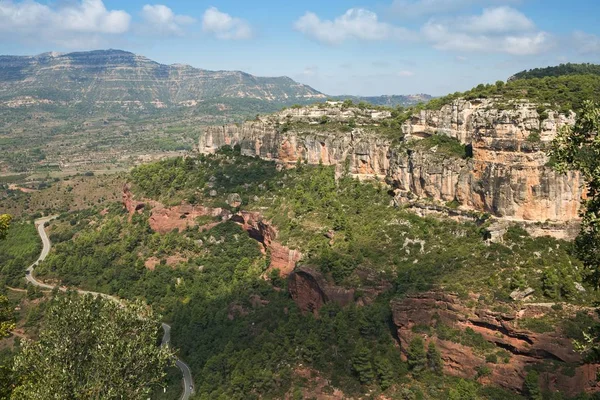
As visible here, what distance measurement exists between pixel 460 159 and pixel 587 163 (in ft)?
124

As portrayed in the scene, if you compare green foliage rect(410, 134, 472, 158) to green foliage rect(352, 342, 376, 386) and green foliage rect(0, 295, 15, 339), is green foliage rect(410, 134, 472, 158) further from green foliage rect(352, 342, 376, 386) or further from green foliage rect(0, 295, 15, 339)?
green foliage rect(0, 295, 15, 339)

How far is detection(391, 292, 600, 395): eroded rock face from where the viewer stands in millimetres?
37625

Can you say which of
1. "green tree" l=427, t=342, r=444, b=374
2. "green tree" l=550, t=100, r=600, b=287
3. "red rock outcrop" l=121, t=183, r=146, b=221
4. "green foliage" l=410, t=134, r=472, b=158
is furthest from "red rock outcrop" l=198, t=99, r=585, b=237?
"red rock outcrop" l=121, t=183, r=146, b=221

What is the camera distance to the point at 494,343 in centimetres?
4222

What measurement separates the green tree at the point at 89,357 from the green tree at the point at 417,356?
24.5 m

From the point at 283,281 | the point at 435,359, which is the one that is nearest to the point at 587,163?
the point at 435,359

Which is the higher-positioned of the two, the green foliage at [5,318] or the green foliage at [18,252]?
the green foliage at [5,318]

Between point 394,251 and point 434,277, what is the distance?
327 inches

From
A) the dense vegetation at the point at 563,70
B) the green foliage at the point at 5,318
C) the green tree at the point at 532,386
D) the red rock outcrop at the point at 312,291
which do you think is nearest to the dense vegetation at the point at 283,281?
the red rock outcrop at the point at 312,291

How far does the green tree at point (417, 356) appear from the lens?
1751 inches

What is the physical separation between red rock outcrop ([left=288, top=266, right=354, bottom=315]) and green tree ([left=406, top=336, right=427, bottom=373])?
11229 millimetres

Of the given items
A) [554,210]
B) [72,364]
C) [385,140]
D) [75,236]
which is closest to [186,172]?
[75,236]

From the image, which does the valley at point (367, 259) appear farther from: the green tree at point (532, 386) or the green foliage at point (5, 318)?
the green foliage at point (5, 318)

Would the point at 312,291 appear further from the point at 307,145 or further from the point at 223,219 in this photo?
the point at 307,145
